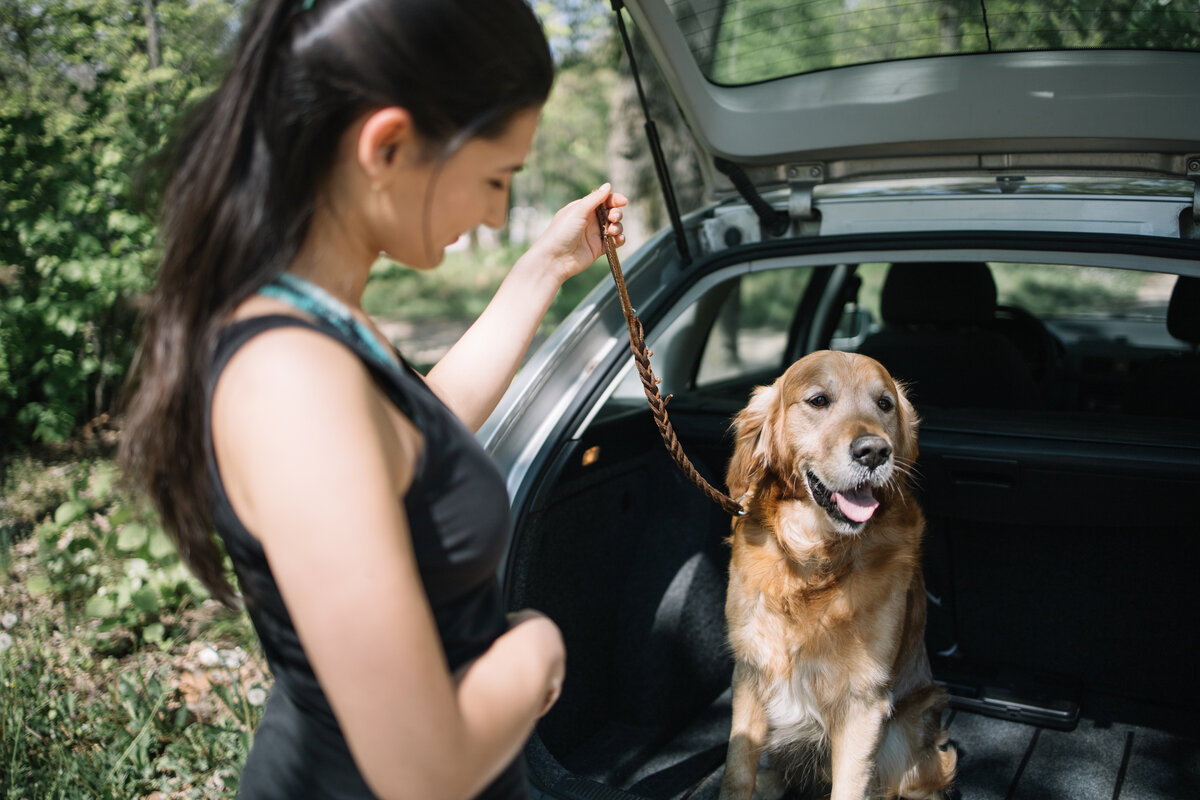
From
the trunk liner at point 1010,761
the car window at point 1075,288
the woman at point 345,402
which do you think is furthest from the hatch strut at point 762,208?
the car window at point 1075,288

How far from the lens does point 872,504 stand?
2080 millimetres

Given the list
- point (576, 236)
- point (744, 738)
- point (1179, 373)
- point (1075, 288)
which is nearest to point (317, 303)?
point (576, 236)

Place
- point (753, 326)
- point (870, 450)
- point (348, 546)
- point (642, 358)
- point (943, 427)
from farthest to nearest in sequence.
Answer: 1. point (753, 326)
2. point (943, 427)
3. point (870, 450)
4. point (642, 358)
5. point (348, 546)

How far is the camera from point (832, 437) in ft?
6.89

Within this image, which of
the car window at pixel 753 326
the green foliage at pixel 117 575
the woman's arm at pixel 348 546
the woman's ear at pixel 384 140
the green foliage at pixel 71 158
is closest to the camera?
the woman's arm at pixel 348 546

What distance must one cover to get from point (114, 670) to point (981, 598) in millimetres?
2847

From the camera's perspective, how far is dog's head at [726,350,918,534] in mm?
2047

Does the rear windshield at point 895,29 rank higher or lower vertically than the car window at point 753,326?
higher

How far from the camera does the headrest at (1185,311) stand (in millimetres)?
3048

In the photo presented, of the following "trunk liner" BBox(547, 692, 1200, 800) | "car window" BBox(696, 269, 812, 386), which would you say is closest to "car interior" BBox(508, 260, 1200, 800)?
"trunk liner" BBox(547, 692, 1200, 800)

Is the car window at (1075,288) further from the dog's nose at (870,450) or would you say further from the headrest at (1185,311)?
the dog's nose at (870,450)

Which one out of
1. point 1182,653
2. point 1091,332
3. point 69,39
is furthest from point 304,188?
point 1091,332

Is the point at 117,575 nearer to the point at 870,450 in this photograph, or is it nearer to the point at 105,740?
the point at 105,740

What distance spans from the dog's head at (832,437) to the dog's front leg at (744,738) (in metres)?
0.50
